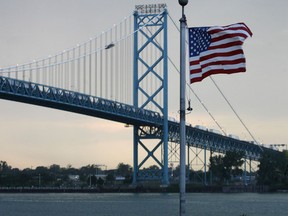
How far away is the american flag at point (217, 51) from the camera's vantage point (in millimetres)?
17812

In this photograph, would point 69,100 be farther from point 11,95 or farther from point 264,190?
point 264,190

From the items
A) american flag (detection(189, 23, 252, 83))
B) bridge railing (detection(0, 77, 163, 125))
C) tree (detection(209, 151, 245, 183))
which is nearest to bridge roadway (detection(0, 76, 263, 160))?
bridge railing (detection(0, 77, 163, 125))

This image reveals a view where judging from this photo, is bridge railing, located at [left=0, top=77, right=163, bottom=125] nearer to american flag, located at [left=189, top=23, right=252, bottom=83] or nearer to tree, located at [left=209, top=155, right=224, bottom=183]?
tree, located at [left=209, top=155, right=224, bottom=183]

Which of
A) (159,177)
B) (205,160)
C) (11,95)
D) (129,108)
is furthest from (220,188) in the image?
(11,95)

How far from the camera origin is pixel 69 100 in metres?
75.3

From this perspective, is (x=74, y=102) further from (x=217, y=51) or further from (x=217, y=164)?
(x=217, y=51)

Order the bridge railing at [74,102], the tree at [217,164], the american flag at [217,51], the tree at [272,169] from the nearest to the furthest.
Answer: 1. the american flag at [217,51]
2. the bridge railing at [74,102]
3. the tree at [272,169]
4. the tree at [217,164]

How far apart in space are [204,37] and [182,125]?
2.03 metres

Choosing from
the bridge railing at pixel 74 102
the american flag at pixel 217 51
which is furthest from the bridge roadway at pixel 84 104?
the american flag at pixel 217 51

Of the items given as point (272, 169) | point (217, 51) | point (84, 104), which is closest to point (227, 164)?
point (272, 169)

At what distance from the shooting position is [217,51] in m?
18.0

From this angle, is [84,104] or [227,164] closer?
[84,104]

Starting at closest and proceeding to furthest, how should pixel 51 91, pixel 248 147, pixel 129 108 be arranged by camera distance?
pixel 51 91, pixel 129 108, pixel 248 147

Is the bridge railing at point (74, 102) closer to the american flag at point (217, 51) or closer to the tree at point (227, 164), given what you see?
the tree at point (227, 164)
